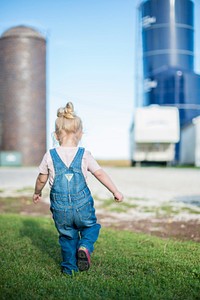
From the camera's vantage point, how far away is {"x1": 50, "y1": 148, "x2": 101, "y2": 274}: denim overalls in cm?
313

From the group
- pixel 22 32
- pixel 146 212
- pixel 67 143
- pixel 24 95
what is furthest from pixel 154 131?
pixel 67 143

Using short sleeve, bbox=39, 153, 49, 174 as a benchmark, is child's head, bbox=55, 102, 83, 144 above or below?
above

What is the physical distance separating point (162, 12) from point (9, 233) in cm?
6849

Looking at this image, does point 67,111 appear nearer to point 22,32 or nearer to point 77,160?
point 77,160

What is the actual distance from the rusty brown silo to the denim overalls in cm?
4339

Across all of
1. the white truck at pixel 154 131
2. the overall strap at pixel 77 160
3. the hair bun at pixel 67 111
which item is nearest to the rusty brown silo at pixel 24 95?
the white truck at pixel 154 131

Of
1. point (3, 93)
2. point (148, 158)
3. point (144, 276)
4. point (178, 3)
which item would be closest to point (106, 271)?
point (144, 276)

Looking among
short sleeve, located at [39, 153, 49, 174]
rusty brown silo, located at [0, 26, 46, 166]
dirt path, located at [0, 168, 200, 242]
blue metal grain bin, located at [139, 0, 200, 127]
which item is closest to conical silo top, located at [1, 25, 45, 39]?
rusty brown silo, located at [0, 26, 46, 166]

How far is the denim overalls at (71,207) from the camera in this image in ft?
10.3

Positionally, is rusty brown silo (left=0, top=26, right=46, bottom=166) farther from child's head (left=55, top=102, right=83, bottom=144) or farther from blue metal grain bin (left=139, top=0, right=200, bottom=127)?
child's head (left=55, top=102, right=83, bottom=144)

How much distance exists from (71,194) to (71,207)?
0.09m

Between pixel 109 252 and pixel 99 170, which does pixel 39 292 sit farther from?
pixel 109 252

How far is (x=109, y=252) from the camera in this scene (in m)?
3.80

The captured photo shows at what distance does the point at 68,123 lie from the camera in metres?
3.22
